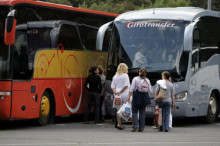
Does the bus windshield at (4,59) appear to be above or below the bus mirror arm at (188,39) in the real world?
below

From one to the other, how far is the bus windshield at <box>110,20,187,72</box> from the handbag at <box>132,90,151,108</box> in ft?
6.95

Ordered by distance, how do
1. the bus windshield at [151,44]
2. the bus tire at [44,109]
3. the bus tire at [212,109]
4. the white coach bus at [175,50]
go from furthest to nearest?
the bus tire at [212,109], the bus windshield at [151,44], the white coach bus at [175,50], the bus tire at [44,109]

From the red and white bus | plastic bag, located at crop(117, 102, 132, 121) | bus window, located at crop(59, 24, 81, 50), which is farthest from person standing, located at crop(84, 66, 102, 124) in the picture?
plastic bag, located at crop(117, 102, 132, 121)

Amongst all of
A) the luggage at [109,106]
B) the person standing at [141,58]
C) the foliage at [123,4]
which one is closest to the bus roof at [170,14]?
the person standing at [141,58]

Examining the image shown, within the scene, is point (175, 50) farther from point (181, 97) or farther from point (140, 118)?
point (140, 118)

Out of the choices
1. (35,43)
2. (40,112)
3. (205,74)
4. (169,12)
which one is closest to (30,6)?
(35,43)

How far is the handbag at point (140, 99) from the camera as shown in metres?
16.8

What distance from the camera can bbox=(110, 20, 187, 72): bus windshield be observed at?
18.9m

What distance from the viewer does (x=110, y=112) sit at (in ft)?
64.5

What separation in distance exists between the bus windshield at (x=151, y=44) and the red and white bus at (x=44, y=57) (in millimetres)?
1553

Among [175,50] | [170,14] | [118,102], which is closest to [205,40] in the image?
[170,14]

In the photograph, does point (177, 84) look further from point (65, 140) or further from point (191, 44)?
point (65, 140)

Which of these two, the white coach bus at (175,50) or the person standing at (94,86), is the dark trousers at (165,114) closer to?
the white coach bus at (175,50)

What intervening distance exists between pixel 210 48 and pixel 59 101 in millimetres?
5029
